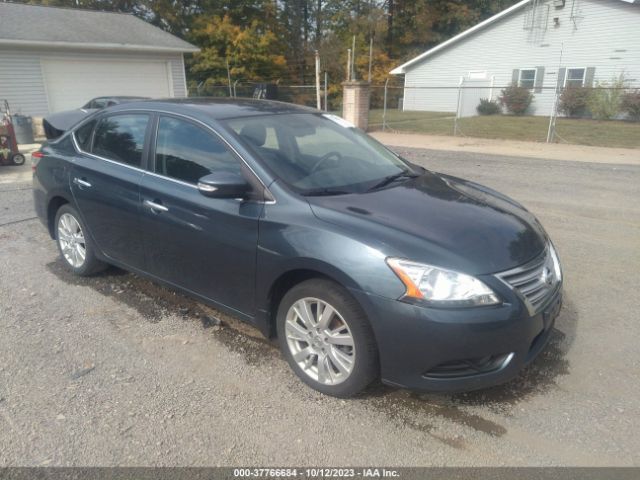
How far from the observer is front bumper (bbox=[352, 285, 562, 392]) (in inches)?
97.0

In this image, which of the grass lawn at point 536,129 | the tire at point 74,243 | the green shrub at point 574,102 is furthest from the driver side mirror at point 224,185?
the green shrub at point 574,102

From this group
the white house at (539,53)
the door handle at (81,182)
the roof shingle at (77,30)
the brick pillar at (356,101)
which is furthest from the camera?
the white house at (539,53)

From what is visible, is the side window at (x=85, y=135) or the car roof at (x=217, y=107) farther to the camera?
the side window at (x=85, y=135)

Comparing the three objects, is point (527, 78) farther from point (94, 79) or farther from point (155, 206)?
point (155, 206)

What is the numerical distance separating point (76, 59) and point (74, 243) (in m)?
16.3

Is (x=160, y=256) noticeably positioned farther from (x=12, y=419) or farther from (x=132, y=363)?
(x=12, y=419)

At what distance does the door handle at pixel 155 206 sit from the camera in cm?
350

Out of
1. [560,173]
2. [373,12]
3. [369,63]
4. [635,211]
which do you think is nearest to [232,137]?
[635,211]

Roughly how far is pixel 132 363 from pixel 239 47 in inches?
1261

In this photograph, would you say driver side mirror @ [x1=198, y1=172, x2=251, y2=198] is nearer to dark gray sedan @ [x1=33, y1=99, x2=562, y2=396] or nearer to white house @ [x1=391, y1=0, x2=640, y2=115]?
dark gray sedan @ [x1=33, y1=99, x2=562, y2=396]

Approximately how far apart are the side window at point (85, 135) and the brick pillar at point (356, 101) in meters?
13.9

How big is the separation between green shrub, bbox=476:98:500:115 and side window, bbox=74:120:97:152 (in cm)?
2571

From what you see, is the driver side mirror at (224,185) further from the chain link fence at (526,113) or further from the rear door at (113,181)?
the chain link fence at (526,113)

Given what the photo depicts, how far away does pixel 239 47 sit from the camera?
32125 millimetres
